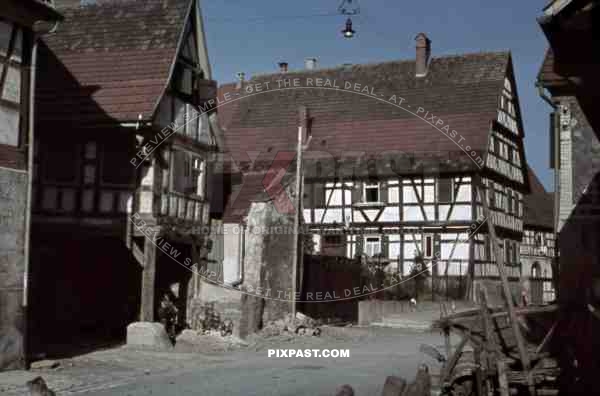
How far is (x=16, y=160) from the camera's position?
14781mm

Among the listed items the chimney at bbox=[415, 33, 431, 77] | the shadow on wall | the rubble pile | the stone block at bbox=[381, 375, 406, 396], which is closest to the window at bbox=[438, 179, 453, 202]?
the chimney at bbox=[415, 33, 431, 77]

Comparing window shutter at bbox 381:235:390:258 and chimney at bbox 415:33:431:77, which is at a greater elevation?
chimney at bbox 415:33:431:77

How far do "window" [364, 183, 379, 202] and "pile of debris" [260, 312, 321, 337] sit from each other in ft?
48.2

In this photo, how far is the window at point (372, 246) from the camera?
36375mm

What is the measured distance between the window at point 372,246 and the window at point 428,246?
2.00 metres

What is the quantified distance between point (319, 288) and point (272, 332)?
428 cm

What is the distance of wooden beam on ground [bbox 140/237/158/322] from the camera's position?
65.5 feet

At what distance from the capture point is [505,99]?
3866cm

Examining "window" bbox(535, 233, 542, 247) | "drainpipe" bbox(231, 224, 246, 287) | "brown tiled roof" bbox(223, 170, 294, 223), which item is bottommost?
"drainpipe" bbox(231, 224, 246, 287)

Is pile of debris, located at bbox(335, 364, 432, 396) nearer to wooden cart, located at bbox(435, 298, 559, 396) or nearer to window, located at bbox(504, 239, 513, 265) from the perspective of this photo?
wooden cart, located at bbox(435, 298, 559, 396)

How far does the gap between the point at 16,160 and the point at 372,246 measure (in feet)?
76.8

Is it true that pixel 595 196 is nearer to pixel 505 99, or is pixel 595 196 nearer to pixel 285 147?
pixel 285 147

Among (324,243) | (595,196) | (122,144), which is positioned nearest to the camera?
(595,196)

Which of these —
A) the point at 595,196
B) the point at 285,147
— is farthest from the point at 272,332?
the point at 285,147
